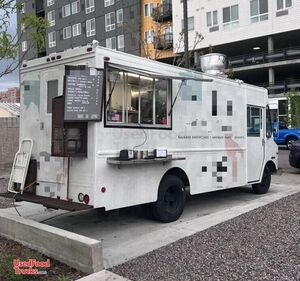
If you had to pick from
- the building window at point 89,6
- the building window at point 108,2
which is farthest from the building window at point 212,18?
the building window at point 89,6

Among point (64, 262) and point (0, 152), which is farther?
point (0, 152)

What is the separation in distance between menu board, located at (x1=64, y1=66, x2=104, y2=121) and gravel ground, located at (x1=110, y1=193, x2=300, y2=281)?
2.13 m

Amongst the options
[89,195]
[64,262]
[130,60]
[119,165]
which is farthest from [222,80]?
[64,262]

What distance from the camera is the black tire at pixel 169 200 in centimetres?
745

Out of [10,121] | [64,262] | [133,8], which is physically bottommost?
[64,262]

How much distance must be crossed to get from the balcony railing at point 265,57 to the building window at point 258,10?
3.39 metres

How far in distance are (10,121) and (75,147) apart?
1001cm

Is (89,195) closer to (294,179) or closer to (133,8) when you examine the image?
(294,179)

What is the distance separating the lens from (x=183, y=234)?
6637 millimetres

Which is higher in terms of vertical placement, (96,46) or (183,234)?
(96,46)

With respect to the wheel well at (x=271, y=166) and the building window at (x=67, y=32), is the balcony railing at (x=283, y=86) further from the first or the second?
the building window at (x=67, y=32)

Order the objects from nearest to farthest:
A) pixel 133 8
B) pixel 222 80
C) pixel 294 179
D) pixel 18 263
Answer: pixel 18 263 < pixel 222 80 < pixel 294 179 < pixel 133 8

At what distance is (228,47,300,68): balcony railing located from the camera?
38.9m

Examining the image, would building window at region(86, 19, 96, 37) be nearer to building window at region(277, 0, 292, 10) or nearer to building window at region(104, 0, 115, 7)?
building window at region(104, 0, 115, 7)
